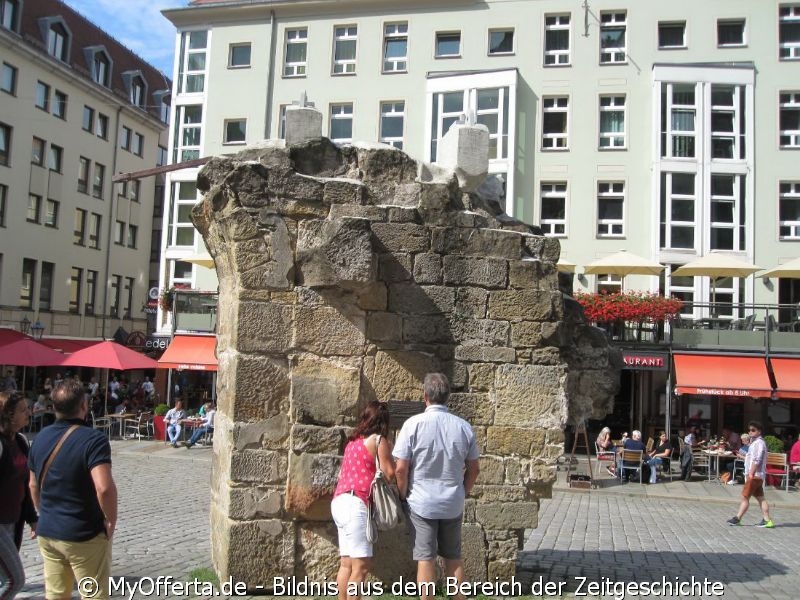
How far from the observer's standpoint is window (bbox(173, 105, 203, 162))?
30.8m

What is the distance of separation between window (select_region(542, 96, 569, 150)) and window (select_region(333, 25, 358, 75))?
724cm

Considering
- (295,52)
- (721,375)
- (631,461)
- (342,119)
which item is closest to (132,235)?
(295,52)

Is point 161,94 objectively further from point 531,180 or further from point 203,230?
point 203,230

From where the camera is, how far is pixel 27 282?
3538 cm

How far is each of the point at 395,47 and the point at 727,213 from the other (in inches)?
504

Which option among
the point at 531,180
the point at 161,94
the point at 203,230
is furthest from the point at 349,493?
the point at 161,94

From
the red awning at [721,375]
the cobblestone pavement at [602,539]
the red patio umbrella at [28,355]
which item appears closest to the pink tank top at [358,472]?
the cobblestone pavement at [602,539]

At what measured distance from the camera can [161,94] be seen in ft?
150

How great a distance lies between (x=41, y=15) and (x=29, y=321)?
14554 millimetres

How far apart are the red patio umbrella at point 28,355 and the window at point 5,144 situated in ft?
51.2

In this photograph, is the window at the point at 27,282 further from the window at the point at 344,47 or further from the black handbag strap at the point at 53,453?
the black handbag strap at the point at 53,453

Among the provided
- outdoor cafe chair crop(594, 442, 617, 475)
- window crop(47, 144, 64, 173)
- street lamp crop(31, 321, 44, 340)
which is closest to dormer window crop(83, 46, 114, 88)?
window crop(47, 144, 64, 173)

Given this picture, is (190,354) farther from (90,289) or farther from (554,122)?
(90,289)

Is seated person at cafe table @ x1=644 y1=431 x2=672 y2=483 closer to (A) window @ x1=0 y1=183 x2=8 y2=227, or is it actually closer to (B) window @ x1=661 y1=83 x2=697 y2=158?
(B) window @ x1=661 y1=83 x2=697 y2=158
